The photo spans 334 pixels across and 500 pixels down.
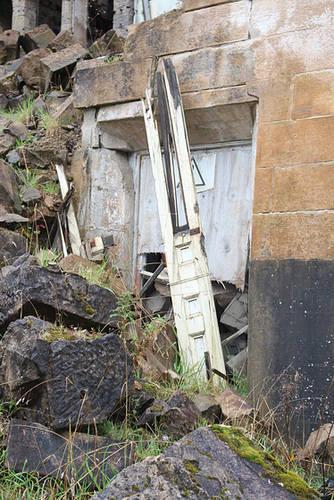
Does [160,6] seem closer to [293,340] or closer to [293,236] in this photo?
[293,236]

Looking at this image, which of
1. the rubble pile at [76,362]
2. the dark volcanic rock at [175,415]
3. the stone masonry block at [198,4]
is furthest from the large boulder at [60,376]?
the stone masonry block at [198,4]

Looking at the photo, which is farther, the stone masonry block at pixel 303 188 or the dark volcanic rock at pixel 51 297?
the stone masonry block at pixel 303 188

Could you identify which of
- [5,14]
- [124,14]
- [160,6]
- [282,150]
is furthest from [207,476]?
[5,14]

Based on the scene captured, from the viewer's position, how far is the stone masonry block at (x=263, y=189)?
14.2 feet

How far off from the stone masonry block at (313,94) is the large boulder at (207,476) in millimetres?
2937

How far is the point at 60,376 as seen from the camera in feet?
10.3

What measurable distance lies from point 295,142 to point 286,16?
115cm

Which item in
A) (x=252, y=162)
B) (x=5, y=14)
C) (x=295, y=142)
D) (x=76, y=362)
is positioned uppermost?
(x=5, y=14)

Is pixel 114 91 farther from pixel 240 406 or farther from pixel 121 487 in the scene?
pixel 121 487

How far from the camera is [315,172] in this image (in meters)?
→ 4.19

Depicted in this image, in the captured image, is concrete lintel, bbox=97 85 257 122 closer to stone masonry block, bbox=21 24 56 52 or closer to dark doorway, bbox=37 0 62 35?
stone masonry block, bbox=21 24 56 52

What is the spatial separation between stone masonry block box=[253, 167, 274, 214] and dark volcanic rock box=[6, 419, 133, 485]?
223 centimetres

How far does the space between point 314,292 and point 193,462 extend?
227cm

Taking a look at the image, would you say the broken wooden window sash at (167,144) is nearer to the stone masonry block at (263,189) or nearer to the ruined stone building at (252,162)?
the ruined stone building at (252,162)
